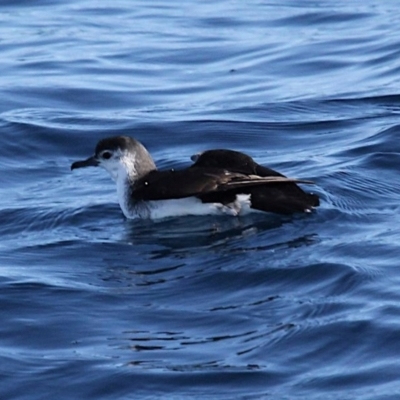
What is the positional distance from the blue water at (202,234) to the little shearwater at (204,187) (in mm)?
123

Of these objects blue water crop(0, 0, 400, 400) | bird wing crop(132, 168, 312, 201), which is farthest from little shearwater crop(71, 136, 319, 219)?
blue water crop(0, 0, 400, 400)

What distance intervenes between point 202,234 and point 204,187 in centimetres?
35

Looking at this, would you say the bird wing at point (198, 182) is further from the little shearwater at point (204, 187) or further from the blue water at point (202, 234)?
the blue water at point (202, 234)

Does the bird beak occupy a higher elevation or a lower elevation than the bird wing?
higher

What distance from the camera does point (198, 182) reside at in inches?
418

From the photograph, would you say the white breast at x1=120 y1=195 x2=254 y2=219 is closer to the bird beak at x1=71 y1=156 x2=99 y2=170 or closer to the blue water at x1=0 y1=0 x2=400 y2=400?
the blue water at x1=0 y1=0 x2=400 y2=400

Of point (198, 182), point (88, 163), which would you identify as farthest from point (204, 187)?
point (88, 163)

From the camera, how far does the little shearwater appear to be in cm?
1057

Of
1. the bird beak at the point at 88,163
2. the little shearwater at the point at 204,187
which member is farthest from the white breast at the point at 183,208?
the bird beak at the point at 88,163

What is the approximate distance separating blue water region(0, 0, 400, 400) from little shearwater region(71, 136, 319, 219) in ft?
0.40

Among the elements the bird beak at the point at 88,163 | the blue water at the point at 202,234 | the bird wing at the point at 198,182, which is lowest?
the blue water at the point at 202,234

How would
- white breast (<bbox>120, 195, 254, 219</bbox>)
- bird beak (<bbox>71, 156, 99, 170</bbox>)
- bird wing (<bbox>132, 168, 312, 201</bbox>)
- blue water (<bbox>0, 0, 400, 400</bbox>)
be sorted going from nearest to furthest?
1. blue water (<bbox>0, 0, 400, 400</bbox>)
2. bird wing (<bbox>132, 168, 312, 201</bbox>)
3. white breast (<bbox>120, 195, 254, 219</bbox>)
4. bird beak (<bbox>71, 156, 99, 170</bbox>)

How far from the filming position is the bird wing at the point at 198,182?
10492 mm

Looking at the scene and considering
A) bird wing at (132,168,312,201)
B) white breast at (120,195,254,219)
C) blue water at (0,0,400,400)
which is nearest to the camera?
blue water at (0,0,400,400)
